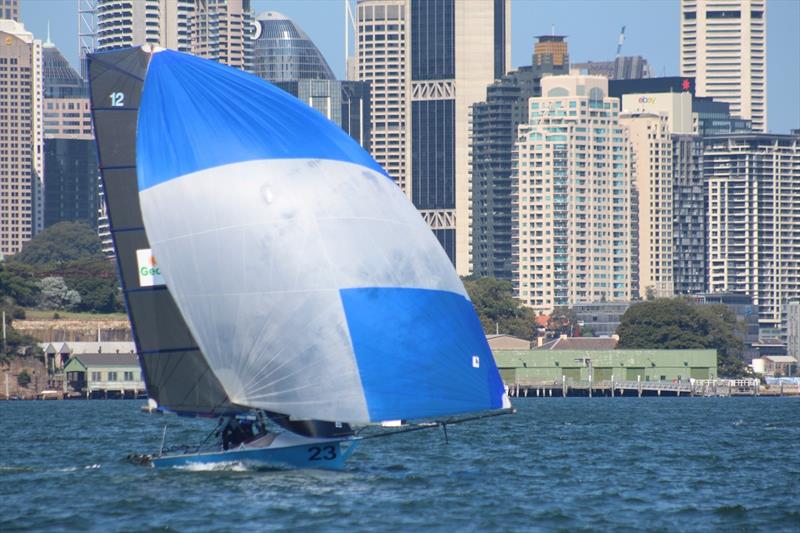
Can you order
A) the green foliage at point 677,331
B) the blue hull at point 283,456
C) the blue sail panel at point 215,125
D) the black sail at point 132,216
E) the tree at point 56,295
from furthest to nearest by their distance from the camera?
1. the green foliage at point 677,331
2. the tree at point 56,295
3. the black sail at point 132,216
4. the blue hull at point 283,456
5. the blue sail panel at point 215,125

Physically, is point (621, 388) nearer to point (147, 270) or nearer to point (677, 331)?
point (677, 331)

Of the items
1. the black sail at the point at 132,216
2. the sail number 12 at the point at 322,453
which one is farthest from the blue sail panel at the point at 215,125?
the sail number 12 at the point at 322,453

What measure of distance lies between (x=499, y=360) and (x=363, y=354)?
120 meters

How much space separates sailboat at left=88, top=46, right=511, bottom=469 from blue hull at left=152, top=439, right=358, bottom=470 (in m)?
0.04

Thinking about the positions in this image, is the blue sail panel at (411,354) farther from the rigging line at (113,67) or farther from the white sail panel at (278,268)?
the rigging line at (113,67)

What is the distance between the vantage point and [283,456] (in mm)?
41656

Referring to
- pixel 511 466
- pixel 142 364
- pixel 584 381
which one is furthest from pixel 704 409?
→ pixel 142 364

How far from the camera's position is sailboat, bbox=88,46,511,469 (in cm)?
4031

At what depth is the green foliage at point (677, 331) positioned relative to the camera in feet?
566

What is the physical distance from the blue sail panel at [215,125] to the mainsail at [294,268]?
0.10 ft

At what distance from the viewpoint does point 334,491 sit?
3997cm

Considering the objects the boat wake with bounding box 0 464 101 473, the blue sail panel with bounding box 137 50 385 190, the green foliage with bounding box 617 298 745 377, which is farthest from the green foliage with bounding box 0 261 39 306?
the blue sail panel with bounding box 137 50 385 190

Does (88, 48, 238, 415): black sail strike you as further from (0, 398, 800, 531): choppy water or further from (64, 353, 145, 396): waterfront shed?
(64, 353, 145, 396): waterfront shed

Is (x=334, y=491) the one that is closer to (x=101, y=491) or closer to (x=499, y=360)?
(x=101, y=491)
